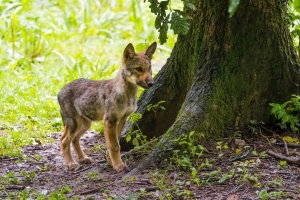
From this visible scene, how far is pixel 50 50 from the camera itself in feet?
40.2

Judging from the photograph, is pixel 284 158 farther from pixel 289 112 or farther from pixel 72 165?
pixel 72 165

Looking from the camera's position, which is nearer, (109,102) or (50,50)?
(109,102)

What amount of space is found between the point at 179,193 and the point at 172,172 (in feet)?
1.81

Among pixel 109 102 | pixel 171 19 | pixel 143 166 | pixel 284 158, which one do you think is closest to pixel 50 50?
pixel 109 102

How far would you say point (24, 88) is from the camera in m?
10.2

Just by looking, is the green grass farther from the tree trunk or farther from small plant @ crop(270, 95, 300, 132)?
small plant @ crop(270, 95, 300, 132)

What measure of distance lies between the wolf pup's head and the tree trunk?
1.86ft

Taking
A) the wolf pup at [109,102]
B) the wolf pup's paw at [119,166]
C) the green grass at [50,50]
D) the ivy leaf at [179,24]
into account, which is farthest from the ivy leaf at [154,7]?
the green grass at [50,50]

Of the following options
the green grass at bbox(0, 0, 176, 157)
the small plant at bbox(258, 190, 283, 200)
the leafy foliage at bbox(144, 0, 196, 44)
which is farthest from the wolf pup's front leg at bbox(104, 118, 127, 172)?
the leafy foliage at bbox(144, 0, 196, 44)

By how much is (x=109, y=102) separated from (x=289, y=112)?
6.89 feet

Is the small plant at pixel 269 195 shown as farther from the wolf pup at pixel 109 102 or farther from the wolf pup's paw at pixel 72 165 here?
the wolf pup's paw at pixel 72 165

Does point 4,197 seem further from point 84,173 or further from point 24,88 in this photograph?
point 24,88

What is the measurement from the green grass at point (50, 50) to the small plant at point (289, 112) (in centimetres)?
339

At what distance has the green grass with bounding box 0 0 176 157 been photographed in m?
9.06
